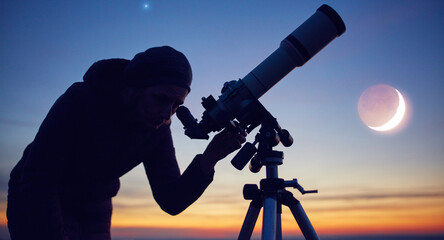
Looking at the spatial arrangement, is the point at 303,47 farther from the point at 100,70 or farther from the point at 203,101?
the point at 100,70

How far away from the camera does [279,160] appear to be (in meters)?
2.71

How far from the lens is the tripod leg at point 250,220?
2768 millimetres

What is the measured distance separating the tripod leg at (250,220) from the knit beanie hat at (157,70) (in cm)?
118

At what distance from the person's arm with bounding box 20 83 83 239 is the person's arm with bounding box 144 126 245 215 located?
101cm

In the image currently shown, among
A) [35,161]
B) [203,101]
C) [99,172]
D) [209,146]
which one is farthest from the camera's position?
[203,101]

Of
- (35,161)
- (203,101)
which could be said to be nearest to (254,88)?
(203,101)

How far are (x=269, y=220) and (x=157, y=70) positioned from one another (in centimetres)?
149

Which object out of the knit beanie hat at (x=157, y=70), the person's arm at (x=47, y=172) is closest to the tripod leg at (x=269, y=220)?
the knit beanie hat at (x=157, y=70)

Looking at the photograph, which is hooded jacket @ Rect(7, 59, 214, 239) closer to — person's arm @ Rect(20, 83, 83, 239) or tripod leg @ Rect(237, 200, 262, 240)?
person's arm @ Rect(20, 83, 83, 239)

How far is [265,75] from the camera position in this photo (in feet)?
9.82

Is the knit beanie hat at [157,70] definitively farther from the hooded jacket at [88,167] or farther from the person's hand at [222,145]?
the person's hand at [222,145]

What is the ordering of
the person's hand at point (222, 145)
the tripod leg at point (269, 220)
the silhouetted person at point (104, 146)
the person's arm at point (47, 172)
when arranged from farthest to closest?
the person's hand at point (222, 145), the tripod leg at point (269, 220), the silhouetted person at point (104, 146), the person's arm at point (47, 172)

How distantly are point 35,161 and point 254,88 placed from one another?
187 cm

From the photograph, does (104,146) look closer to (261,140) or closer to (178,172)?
(178,172)
